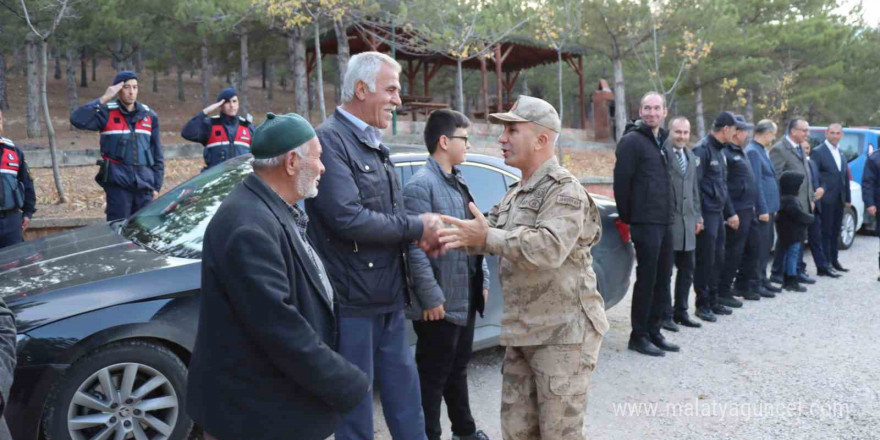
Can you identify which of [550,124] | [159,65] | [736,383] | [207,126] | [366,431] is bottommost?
[736,383]

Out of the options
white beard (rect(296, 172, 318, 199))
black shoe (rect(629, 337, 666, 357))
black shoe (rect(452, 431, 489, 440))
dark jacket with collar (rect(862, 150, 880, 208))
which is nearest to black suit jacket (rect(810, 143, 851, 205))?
dark jacket with collar (rect(862, 150, 880, 208))

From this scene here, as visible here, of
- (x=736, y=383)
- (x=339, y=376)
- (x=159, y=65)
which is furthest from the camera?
(x=159, y=65)

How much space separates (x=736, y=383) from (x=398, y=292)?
2.99 metres

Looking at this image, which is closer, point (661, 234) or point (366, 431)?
point (366, 431)

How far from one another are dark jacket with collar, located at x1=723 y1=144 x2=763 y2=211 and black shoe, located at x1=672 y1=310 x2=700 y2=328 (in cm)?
148

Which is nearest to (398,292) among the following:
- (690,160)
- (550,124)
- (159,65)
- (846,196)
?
(550,124)

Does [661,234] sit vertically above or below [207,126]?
below

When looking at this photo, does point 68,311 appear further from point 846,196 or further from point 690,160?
point 846,196

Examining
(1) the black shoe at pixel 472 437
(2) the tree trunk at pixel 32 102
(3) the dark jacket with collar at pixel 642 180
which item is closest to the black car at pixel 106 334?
(1) the black shoe at pixel 472 437

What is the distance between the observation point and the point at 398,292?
3.06 metres

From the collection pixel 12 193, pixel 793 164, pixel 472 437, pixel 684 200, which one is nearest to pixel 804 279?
pixel 793 164

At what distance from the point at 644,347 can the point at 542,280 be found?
2984mm

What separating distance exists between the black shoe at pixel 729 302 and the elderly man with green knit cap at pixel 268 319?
19.6ft

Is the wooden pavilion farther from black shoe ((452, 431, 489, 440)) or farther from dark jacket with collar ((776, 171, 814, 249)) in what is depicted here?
black shoe ((452, 431, 489, 440))
